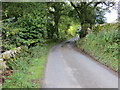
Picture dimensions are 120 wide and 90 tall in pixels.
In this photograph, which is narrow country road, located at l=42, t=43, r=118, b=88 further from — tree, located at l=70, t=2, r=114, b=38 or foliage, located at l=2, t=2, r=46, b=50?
tree, located at l=70, t=2, r=114, b=38

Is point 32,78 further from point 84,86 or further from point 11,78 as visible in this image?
point 84,86

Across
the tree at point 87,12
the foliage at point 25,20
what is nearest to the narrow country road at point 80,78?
the foliage at point 25,20

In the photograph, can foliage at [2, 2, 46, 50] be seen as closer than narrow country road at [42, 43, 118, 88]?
No

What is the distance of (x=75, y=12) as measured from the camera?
2088cm

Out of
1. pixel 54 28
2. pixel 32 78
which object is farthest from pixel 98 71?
pixel 54 28

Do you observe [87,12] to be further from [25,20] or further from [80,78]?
[80,78]

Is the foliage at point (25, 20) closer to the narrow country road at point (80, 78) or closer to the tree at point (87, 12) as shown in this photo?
the narrow country road at point (80, 78)

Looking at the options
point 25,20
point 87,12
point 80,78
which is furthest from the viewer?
point 87,12

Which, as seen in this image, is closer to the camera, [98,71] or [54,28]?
[98,71]

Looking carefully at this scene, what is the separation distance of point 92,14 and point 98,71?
12.9 meters

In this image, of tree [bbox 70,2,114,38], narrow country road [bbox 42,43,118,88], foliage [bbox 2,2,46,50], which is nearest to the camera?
narrow country road [bbox 42,43,118,88]

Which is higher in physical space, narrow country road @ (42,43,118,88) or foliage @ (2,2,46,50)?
foliage @ (2,2,46,50)

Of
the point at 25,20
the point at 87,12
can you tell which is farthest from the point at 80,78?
the point at 87,12

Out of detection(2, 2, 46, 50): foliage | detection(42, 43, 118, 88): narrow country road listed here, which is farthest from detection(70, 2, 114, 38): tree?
detection(42, 43, 118, 88): narrow country road
